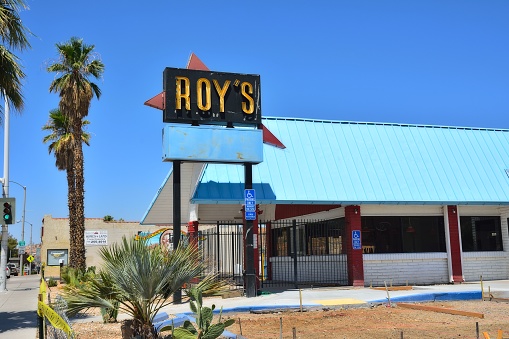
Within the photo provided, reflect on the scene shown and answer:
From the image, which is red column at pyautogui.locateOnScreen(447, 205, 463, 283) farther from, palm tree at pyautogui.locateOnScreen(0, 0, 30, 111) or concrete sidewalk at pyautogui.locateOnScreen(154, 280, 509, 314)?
palm tree at pyautogui.locateOnScreen(0, 0, 30, 111)

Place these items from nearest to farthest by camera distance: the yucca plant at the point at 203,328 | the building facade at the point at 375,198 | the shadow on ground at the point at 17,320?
the yucca plant at the point at 203,328 → the shadow on ground at the point at 17,320 → the building facade at the point at 375,198

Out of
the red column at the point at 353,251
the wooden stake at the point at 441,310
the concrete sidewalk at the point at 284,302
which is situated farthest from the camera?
the red column at the point at 353,251

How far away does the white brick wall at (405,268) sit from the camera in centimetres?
2186

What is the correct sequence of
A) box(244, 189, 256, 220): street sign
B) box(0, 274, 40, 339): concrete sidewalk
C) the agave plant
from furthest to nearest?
box(244, 189, 256, 220): street sign, box(0, 274, 40, 339): concrete sidewalk, the agave plant

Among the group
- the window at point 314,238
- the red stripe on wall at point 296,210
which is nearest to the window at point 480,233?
the window at point 314,238

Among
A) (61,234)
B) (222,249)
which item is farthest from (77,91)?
(61,234)

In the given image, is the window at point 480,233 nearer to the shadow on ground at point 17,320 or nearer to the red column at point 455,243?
the red column at point 455,243

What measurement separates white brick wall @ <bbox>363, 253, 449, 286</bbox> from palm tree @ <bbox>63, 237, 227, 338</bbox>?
14284 millimetres

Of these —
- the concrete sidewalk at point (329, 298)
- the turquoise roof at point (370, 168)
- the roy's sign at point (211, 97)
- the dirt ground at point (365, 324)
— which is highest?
the roy's sign at point (211, 97)

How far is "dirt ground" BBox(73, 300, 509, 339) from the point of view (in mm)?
11039

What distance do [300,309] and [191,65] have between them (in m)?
8.89

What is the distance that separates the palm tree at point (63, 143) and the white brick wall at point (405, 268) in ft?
61.4

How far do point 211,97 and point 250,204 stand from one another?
3.80 m

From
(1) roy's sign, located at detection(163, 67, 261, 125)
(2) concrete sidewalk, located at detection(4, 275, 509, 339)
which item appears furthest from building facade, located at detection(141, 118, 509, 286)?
(2) concrete sidewalk, located at detection(4, 275, 509, 339)
